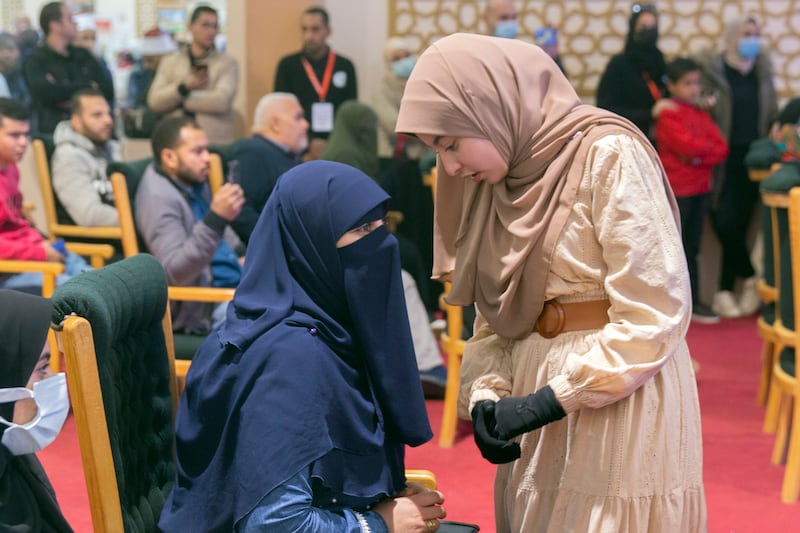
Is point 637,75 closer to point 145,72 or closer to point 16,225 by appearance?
point 145,72

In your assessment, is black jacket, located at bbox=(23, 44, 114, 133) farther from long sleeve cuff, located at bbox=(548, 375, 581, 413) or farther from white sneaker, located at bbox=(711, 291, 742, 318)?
long sleeve cuff, located at bbox=(548, 375, 581, 413)

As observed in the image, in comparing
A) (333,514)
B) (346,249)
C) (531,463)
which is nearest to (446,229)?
(346,249)

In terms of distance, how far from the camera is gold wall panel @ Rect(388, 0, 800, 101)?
6.51 meters

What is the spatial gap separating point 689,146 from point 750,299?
1105 millimetres

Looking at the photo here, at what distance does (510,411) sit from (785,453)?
98.6 inches

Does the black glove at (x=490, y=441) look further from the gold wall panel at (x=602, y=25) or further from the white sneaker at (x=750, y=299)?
the gold wall panel at (x=602, y=25)

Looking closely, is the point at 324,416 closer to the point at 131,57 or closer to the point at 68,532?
the point at 68,532

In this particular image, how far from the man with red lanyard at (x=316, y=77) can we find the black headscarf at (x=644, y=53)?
1.62 metres

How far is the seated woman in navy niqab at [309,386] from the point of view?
158cm

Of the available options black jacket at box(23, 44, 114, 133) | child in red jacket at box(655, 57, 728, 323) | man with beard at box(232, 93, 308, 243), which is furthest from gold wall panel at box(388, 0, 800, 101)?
man with beard at box(232, 93, 308, 243)

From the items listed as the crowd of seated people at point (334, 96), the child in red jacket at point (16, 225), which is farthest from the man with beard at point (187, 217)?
the crowd of seated people at point (334, 96)

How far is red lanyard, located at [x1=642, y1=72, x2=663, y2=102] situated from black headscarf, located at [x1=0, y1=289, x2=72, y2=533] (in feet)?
15.8

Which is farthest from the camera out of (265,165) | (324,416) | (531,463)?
(265,165)

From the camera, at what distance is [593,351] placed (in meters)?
1.68
